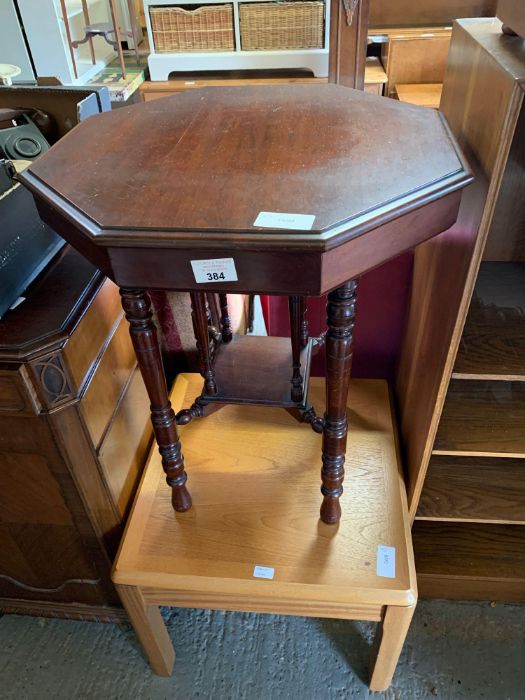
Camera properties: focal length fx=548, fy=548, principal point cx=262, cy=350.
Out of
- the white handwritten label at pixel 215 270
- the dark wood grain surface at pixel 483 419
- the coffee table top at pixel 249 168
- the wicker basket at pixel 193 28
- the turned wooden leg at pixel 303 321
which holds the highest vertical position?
the coffee table top at pixel 249 168

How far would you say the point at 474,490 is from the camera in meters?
1.15

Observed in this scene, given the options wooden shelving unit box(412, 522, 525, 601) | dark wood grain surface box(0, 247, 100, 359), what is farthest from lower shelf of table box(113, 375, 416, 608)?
dark wood grain surface box(0, 247, 100, 359)

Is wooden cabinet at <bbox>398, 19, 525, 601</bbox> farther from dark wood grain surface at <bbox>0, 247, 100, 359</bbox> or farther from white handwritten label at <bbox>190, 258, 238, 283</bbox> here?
dark wood grain surface at <bbox>0, 247, 100, 359</bbox>

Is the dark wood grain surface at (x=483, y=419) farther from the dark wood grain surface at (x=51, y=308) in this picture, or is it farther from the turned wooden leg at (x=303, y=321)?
the dark wood grain surface at (x=51, y=308)

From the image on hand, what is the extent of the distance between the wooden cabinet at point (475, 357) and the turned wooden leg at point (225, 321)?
40 cm

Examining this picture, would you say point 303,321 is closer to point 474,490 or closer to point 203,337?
point 203,337

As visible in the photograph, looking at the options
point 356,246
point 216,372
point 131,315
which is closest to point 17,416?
point 131,315

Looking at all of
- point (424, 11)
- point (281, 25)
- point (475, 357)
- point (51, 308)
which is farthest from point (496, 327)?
point (424, 11)

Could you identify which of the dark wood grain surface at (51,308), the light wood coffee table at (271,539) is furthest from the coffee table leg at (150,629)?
the dark wood grain surface at (51,308)

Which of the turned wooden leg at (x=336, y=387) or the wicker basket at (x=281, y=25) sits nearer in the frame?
the turned wooden leg at (x=336, y=387)

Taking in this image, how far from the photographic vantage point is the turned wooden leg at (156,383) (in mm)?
730

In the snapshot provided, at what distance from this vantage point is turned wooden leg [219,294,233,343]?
4.01ft

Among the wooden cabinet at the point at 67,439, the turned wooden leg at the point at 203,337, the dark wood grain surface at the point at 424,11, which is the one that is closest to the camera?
the wooden cabinet at the point at 67,439

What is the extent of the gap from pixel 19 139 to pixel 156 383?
611 millimetres
